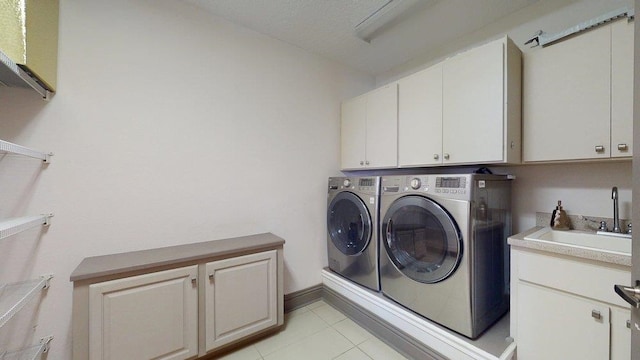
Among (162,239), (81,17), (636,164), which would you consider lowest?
(162,239)

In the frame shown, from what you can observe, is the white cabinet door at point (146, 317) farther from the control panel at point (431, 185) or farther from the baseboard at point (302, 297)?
the control panel at point (431, 185)

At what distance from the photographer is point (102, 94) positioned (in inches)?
57.6

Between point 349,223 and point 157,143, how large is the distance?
5.69 feet

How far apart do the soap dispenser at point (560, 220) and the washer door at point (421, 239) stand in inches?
28.4

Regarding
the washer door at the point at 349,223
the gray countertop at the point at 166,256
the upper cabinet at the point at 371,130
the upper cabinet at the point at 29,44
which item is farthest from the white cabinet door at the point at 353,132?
the upper cabinet at the point at 29,44

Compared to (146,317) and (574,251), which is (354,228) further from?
Answer: (146,317)

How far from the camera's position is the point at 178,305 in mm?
1422

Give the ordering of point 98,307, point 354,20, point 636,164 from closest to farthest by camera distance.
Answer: point 636,164 < point 98,307 < point 354,20

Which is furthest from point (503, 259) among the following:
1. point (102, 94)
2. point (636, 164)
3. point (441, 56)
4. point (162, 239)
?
point (102, 94)

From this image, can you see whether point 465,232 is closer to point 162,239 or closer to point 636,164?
point 636,164

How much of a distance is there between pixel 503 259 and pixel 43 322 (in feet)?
9.72

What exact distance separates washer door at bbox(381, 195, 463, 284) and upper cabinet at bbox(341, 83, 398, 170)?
0.50 m

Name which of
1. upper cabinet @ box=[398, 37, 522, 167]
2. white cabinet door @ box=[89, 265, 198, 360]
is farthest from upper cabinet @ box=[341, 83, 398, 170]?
white cabinet door @ box=[89, 265, 198, 360]

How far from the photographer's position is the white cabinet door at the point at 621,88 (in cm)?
118
